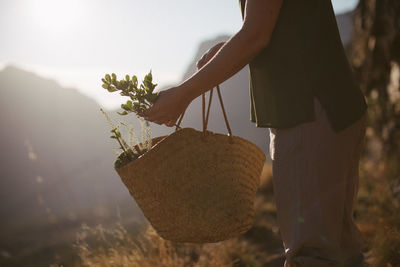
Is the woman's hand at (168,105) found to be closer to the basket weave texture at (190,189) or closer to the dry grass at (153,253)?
the basket weave texture at (190,189)

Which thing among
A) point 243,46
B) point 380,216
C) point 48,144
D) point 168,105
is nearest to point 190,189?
point 168,105

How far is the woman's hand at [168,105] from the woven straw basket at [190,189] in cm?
9

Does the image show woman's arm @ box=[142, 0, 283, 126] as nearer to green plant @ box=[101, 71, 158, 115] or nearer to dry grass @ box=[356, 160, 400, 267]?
green plant @ box=[101, 71, 158, 115]

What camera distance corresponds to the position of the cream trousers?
0.92m

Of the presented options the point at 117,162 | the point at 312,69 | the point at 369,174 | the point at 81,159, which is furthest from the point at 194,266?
the point at 81,159

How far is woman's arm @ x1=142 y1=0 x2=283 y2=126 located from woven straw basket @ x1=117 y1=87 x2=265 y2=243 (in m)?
0.12

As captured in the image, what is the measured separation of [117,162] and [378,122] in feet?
18.4

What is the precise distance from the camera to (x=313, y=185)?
0.93 m

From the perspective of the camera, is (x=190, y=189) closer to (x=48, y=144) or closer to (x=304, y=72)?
(x=304, y=72)

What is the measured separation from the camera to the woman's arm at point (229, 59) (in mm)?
868

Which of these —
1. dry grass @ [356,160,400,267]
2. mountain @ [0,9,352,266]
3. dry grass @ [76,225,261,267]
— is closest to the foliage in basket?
dry grass @ [76,225,261,267]

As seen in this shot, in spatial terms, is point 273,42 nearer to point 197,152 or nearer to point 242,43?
point 242,43

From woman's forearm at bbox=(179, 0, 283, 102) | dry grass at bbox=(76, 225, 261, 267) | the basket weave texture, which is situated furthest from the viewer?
dry grass at bbox=(76, 225, 261, 267)

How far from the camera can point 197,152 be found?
1.07 metres
